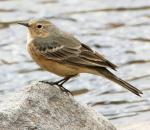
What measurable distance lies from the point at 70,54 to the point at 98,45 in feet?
20.2

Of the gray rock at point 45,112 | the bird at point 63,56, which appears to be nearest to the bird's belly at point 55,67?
the bird at point 63,56

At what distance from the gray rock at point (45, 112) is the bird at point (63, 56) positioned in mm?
286

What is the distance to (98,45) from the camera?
56.7 ft

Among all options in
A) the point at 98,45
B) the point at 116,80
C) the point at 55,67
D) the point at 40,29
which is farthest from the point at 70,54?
the point at 98,45

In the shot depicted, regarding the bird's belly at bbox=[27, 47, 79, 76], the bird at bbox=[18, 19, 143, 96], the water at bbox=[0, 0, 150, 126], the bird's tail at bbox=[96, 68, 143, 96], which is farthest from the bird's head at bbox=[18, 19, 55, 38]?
the water at bbox=[0, 0, 150, 126]

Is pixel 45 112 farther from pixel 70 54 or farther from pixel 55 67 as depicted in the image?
pixel 70 54

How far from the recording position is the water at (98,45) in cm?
1463

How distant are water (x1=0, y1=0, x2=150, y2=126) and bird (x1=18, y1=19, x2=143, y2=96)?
104 inches

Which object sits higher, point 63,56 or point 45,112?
point 63,56

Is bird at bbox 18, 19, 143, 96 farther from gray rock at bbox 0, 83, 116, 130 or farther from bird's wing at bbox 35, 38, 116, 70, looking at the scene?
gray rock at bbox 0, 83, 116, 130

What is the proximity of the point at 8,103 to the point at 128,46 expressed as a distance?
24.2 feet

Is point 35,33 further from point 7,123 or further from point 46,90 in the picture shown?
point 7,123

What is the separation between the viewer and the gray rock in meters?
9.87

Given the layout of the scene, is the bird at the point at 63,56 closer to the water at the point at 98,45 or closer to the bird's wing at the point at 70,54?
the bird's wing at the point at 70,54
